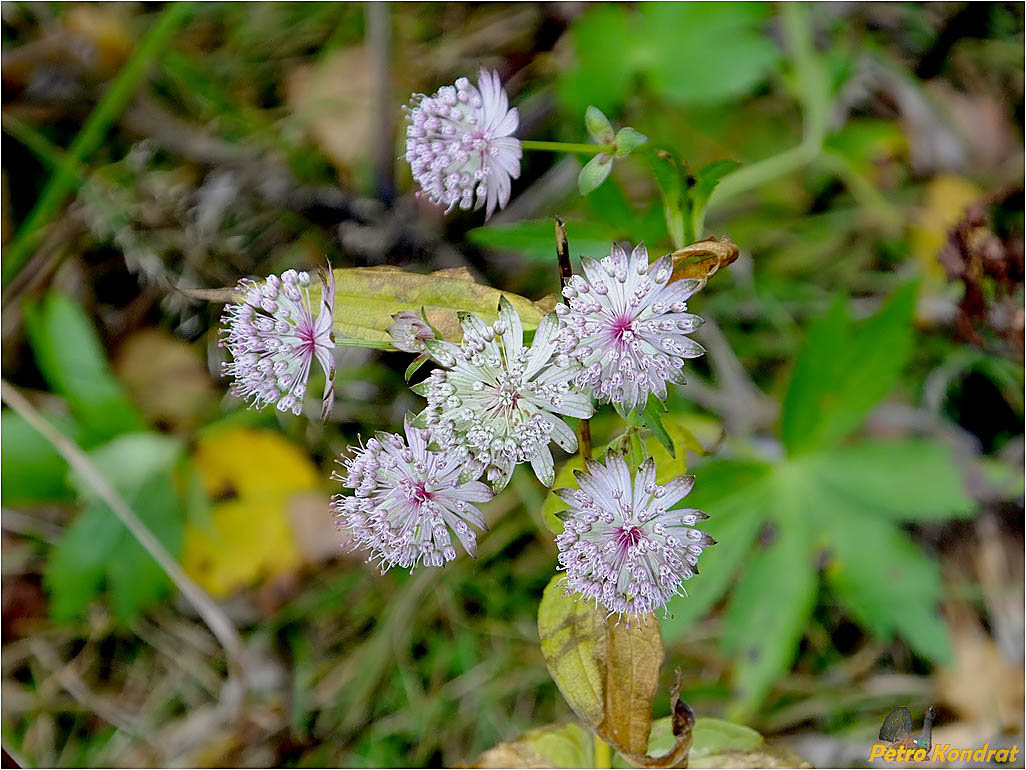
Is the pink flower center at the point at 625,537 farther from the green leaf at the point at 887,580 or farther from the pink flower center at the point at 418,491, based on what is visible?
the green leaf at the point at 887,580

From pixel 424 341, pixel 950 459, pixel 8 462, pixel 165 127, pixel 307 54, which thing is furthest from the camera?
pixel 307 54

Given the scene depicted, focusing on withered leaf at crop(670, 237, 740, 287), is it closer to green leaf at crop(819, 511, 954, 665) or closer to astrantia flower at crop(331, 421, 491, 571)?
astrantia flower at crop(331, 421, 491, 571)

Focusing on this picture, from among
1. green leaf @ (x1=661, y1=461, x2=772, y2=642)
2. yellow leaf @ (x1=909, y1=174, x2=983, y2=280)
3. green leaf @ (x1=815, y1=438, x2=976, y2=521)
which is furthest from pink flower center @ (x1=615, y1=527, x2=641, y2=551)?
yellow leaf @ (x1=909, y1=174, x2=983, y2=280)

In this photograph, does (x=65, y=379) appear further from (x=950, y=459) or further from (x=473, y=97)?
(x=950, y=459)

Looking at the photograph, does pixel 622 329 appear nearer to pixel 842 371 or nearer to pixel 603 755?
pixel 603 755

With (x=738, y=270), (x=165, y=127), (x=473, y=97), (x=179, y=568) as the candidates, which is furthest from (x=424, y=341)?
(x=165, y=127)

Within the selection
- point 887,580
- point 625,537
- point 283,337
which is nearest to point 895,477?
point 887,580
